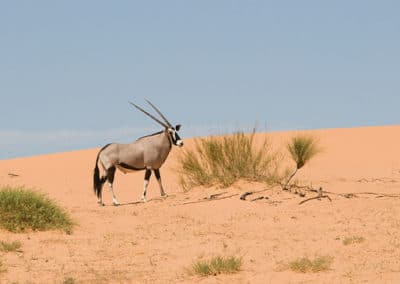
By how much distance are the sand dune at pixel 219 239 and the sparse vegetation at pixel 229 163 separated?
0.26 m

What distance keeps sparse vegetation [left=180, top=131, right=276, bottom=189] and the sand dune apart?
10.2 inches

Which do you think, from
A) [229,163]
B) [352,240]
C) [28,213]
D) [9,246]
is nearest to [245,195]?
[229,163]

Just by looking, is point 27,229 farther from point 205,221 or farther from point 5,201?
point 205,221

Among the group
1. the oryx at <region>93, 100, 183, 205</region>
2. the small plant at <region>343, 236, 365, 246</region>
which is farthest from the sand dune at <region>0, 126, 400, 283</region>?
the oryx at <region>93, 100, 183, 205</region>

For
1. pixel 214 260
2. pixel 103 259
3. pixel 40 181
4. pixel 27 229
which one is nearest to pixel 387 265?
pixel 214 260

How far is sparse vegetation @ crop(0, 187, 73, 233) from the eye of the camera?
11258 millimetres

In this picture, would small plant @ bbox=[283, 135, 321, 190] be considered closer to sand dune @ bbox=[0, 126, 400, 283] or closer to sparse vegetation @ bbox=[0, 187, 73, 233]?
sand dune @ bbox=[0, 126, 400, 283]

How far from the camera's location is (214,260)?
8289 mm

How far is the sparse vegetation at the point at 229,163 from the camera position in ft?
49.0

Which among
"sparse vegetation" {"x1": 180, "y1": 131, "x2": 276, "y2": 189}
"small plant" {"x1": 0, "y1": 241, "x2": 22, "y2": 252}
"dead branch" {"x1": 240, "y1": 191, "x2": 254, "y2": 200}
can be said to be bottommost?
"small plant" {"x1": 0, "y1": 241, "x2": 22, "y2": 252}

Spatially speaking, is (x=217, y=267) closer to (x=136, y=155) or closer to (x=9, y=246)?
(x=9, y=246)

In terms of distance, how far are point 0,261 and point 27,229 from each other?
2.38m

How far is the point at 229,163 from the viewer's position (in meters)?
15.0

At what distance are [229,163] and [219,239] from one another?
450 centimetres
